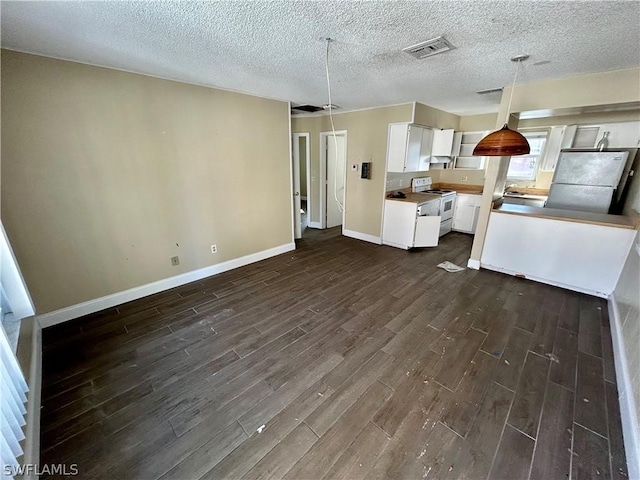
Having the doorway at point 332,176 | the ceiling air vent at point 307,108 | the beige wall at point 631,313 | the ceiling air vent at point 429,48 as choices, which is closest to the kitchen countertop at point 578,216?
the beige wall at point 631,313

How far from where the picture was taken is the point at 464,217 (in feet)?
17.9

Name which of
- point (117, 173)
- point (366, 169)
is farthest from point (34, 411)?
point (366, 169)

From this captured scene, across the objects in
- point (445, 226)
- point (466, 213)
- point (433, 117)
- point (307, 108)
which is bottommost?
point (445, 226)

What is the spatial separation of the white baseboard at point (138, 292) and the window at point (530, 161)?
5202 mm

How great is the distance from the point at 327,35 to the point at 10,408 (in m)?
2.92

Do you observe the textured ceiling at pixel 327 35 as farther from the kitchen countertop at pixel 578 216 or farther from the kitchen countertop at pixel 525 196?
the kitchen countertop at pixel 525 196

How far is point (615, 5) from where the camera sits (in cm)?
154

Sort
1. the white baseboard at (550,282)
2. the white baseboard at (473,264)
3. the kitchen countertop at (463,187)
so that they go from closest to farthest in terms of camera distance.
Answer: the white baseboard at (550,282) < the white baseboard at (473,264) < the kitchen countertop at (463,187)

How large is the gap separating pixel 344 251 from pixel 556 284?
2953mm

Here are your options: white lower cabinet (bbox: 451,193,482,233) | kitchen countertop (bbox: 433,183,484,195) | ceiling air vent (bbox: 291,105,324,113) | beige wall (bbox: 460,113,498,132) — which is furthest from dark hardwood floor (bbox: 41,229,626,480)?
beige wall (bbox: 460,113,498,132)

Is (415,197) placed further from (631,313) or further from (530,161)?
(631,313)

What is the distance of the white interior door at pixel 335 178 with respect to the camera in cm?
541

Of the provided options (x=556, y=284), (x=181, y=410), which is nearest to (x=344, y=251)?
(x=556, y=284)

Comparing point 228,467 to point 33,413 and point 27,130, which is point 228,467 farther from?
point 27,130
